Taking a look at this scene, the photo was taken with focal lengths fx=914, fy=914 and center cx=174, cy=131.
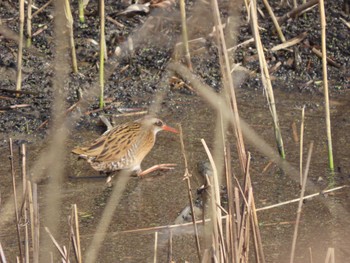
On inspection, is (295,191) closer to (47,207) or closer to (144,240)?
(144,240)

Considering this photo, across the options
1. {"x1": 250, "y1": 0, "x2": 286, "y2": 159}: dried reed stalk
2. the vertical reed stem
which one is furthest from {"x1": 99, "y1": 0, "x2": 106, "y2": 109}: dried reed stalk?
{"x1": 250, "y1": 0, "x2": 286, "y2": 159}: dried reed stalk

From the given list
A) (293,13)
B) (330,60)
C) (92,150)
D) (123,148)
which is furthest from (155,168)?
(293,13)

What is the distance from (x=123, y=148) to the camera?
6.48m

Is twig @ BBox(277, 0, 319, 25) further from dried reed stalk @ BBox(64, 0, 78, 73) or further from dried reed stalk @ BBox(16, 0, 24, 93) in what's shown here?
dried reed stalk @ BBox(16, 0, 24, 93)

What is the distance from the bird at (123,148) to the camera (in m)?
6.31

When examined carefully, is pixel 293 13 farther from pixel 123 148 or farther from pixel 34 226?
pixel 34 226

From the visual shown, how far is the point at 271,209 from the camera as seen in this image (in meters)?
5.73

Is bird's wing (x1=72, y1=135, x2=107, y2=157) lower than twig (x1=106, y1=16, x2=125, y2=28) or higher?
lower

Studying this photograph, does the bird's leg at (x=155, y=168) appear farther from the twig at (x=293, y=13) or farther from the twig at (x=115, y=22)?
the twig at (x=293, y=13)

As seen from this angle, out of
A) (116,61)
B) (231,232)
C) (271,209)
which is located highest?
(116,61)

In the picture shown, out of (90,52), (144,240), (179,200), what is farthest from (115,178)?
(90,52)

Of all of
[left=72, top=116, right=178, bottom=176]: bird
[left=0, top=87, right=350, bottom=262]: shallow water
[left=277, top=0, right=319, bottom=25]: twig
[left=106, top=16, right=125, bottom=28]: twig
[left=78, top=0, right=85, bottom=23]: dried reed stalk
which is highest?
[left=78, top=0, right=85, bottom=23]: dried reed stalk

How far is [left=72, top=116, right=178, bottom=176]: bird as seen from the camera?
20.7 feet

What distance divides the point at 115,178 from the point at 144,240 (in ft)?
3.95
